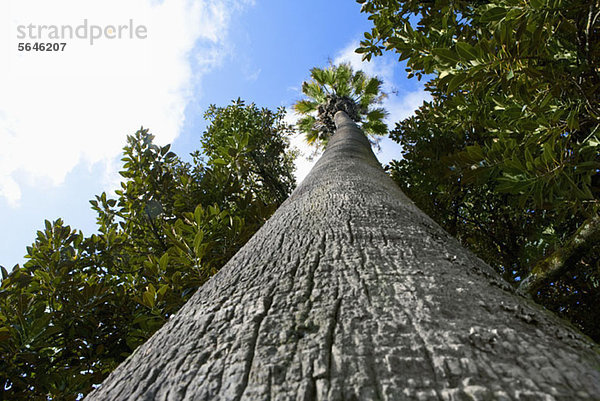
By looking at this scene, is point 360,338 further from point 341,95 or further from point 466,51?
point 341,95

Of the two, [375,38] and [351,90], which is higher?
[351,90]

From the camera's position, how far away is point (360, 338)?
0.60 m

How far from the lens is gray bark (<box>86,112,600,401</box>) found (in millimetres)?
501

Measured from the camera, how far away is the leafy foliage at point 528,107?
1.89 meters

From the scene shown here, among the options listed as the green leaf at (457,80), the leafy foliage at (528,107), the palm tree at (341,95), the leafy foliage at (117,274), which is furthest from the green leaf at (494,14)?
the palm tree at (341,95)

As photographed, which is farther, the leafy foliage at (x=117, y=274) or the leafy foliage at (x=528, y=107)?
the leafy foliage at (x=117, y=274)

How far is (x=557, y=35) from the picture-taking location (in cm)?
238

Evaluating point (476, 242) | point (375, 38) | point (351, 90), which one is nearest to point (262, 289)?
point (375, 38)

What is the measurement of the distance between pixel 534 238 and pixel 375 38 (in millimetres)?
2962

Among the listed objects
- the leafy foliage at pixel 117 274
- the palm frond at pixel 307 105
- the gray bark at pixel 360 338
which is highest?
the palm frond at pixel 307 105

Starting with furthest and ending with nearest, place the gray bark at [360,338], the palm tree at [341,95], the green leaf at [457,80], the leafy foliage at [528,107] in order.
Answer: the palm tree at [341,95] < the green leaf at [457,80] < the leafy foliage at [528,107] < the gray bark at [360,338]

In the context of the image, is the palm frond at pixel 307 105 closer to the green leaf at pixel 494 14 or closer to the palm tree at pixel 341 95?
the palm tree at pixel 341 95

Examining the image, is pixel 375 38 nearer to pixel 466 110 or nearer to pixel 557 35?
pixel 466 110

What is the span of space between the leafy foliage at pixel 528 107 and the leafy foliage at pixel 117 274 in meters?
2.00
